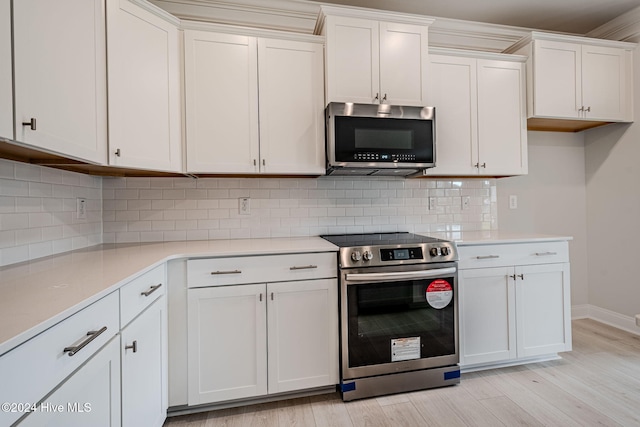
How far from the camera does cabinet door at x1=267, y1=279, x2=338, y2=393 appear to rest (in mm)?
1812

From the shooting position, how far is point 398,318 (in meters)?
1.92

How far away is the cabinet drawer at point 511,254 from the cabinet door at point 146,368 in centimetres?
180

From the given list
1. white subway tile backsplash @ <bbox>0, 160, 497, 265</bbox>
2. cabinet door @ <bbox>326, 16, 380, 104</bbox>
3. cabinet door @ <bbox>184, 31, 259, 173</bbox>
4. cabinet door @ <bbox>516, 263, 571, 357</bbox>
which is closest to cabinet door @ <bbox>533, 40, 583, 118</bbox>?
white subway tile backsplash @ <bbox>0, 160, 497, 265</bbox>

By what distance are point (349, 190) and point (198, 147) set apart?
3.84 ft

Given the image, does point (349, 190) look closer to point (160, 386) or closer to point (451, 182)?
point (451, 182)

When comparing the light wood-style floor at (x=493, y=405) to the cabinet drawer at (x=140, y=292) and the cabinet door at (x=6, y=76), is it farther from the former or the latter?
the cabinet door at (x=6, y=76)

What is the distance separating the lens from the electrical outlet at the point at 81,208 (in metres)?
1.91

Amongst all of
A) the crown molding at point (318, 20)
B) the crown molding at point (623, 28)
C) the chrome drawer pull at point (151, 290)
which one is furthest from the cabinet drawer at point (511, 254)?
the crown molding at point (623, 28)

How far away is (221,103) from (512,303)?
7.70 feet

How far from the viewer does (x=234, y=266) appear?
1770 millimetres

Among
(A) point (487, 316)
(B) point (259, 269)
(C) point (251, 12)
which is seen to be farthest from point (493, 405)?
(C) point (251, 12)

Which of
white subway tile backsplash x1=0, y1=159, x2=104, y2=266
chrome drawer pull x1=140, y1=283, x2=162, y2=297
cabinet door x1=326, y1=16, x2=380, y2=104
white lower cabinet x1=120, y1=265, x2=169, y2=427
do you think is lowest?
white lower cabinet x1=120, y1=265, x2=169, y2=427

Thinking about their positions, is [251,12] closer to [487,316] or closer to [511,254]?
[511,254]

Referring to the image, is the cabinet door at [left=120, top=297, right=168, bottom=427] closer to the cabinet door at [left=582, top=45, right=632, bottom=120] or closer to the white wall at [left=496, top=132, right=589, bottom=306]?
the white wall at [left=496, top=132, right=589, bottom=306]
